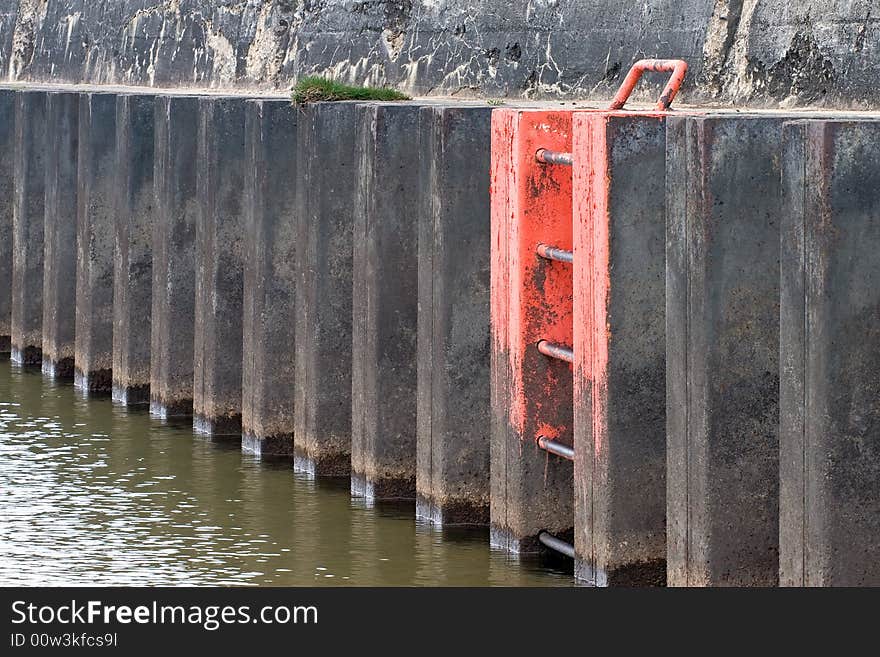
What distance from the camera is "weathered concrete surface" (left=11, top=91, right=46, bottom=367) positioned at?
54.8 ft

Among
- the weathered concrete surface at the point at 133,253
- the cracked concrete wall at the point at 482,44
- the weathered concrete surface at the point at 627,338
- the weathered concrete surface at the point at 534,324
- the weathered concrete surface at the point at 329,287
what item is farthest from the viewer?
the weathered concrete surface at the point at 133,253

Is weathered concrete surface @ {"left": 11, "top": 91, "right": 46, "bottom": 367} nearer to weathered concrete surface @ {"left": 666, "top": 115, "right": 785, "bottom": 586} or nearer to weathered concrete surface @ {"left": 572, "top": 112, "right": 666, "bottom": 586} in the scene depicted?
weathered concrete surface @ {"left": 572, "top": 112, "right": 666, "bottom": 586}

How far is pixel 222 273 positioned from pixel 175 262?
2.67 feet

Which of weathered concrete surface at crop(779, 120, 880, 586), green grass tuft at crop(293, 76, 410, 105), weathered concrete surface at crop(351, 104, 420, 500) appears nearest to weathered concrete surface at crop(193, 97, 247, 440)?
green grass tuft at crop(293, 76, 410, 105)

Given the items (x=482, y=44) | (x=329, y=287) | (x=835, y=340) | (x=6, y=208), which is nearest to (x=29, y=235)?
(x=6, y=208)

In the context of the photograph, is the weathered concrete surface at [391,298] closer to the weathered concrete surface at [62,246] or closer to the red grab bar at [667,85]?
the red grab bar at [667,85]

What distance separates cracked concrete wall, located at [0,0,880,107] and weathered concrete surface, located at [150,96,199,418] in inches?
51.2

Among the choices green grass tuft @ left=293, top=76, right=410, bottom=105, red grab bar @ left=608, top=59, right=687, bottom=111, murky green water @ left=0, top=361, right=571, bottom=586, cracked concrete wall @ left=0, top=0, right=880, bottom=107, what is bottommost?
murky green water @ left=0, top=361, right=571, bottom=586

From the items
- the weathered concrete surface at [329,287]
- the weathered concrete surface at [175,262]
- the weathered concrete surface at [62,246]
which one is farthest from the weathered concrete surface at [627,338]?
the weathered concrete surface at [62,246]

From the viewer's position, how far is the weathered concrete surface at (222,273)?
42.9ft

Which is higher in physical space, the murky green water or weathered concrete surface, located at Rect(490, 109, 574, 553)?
weathered concrete surface, located at Rect(490, 109, 574, 553)

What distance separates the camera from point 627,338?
8609mm

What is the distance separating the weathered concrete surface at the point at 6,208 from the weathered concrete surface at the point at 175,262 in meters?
3.90

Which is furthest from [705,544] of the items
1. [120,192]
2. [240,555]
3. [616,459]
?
[120,192]
